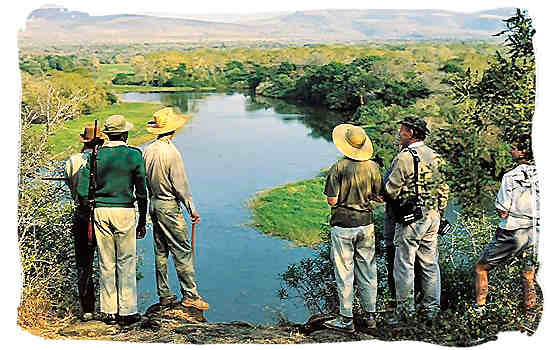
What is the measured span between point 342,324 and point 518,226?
1.19 m

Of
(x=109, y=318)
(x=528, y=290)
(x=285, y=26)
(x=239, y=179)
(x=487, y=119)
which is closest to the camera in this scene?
(x=528, y=290)

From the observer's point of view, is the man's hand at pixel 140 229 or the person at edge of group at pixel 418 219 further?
the man's hand at pixel 140 229

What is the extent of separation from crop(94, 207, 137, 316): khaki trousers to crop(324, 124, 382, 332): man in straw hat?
1.23m

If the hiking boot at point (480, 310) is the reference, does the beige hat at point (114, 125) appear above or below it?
above

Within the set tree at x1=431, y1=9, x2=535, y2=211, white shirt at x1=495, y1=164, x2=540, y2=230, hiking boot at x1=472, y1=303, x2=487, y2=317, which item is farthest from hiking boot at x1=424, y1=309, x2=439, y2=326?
tree at x1=431, y1=9, x2=535, y2=211

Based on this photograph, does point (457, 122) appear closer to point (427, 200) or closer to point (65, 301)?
point (427, 200)

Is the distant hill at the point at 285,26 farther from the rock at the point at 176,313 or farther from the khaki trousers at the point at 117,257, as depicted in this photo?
the rock at the point at 176,313

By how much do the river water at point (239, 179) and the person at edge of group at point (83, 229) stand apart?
337 centimetres

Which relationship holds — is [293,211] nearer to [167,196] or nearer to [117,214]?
[167,196]

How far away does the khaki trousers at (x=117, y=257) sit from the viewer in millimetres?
4070

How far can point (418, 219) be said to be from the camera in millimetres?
4012

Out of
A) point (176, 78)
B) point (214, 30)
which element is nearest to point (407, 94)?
point (214, 30)

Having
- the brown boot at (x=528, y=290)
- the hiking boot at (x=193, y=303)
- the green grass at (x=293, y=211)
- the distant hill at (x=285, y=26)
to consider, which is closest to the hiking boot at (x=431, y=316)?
the brown boot at (x=528, y=290)

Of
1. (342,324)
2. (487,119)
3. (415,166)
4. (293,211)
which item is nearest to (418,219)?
(415,166)
